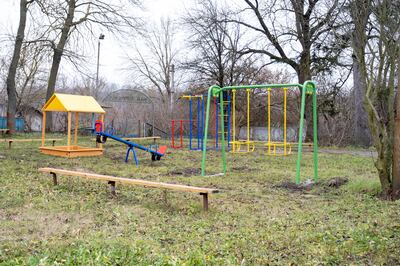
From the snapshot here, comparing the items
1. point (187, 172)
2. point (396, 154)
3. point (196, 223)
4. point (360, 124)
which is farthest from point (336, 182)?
point (360, 124)

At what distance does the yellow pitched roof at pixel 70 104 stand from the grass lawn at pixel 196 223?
16.6 ft

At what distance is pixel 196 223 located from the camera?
517 centimetres

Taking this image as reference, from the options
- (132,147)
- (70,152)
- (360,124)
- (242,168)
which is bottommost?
(242,168)

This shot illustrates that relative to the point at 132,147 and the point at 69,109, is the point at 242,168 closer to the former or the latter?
the point at 132,147

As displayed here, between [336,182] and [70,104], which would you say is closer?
[336,182]

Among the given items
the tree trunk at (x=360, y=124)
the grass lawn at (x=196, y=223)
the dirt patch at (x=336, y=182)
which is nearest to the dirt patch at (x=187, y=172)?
the grass lawn at (x=196, y=223)

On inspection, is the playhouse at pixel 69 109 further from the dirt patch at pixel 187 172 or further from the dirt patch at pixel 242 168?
the dirt patch at pixel 242 168

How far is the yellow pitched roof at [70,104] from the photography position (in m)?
14.0

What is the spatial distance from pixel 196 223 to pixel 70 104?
10105 millimetres

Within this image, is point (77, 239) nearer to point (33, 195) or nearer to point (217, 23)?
point (33, 195)

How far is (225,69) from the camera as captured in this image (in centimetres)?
2494

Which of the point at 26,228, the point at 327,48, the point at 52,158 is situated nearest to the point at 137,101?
the point at 327,48

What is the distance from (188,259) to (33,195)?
4.08m

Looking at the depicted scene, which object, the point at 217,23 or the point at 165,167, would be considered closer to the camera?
the point at 165,167
